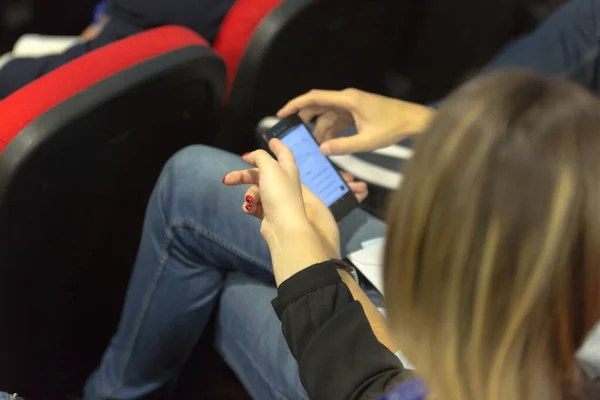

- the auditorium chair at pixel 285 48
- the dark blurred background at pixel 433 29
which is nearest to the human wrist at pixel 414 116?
the auditorium chair at pixel 285 48

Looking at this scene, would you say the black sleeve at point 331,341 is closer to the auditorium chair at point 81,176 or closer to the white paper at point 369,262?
the white paper at point 369,262

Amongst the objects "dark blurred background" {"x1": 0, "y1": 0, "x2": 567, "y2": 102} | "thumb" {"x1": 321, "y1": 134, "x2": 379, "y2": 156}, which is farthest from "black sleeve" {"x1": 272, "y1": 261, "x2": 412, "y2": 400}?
"dark blurred background" {"x1": 0, "y1": 0, "x2": 567, "y2": 102}

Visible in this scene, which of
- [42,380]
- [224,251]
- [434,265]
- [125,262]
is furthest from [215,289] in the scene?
[434,265]

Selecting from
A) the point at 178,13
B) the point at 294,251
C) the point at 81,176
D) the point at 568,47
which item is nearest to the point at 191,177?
the point at 81,176

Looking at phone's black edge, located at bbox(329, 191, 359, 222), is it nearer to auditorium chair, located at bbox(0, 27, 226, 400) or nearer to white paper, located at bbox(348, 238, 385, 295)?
white paper, located at bbox(348, 238, 385, 295)

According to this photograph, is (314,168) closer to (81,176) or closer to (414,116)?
(414,116)

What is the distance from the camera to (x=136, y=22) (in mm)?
1093

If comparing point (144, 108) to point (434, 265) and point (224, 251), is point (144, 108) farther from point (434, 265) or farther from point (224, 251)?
point (434, 265)

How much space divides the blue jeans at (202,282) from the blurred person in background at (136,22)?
337 millimetres

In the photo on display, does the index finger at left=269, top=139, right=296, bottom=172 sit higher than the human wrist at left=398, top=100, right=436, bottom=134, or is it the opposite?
the index finger at left=269, top=139, right=296, bottom=172

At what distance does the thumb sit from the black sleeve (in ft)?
0.71

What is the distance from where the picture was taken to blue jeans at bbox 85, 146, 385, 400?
782mm

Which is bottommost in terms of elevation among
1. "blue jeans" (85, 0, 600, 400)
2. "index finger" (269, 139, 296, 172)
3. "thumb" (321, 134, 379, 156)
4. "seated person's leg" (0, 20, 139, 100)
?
"blue jeans" (85, 0, 600, 400)

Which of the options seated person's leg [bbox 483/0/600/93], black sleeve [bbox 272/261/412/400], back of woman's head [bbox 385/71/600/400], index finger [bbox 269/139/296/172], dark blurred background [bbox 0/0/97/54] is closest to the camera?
back of woman's head [bbox 385/71/600/400]
